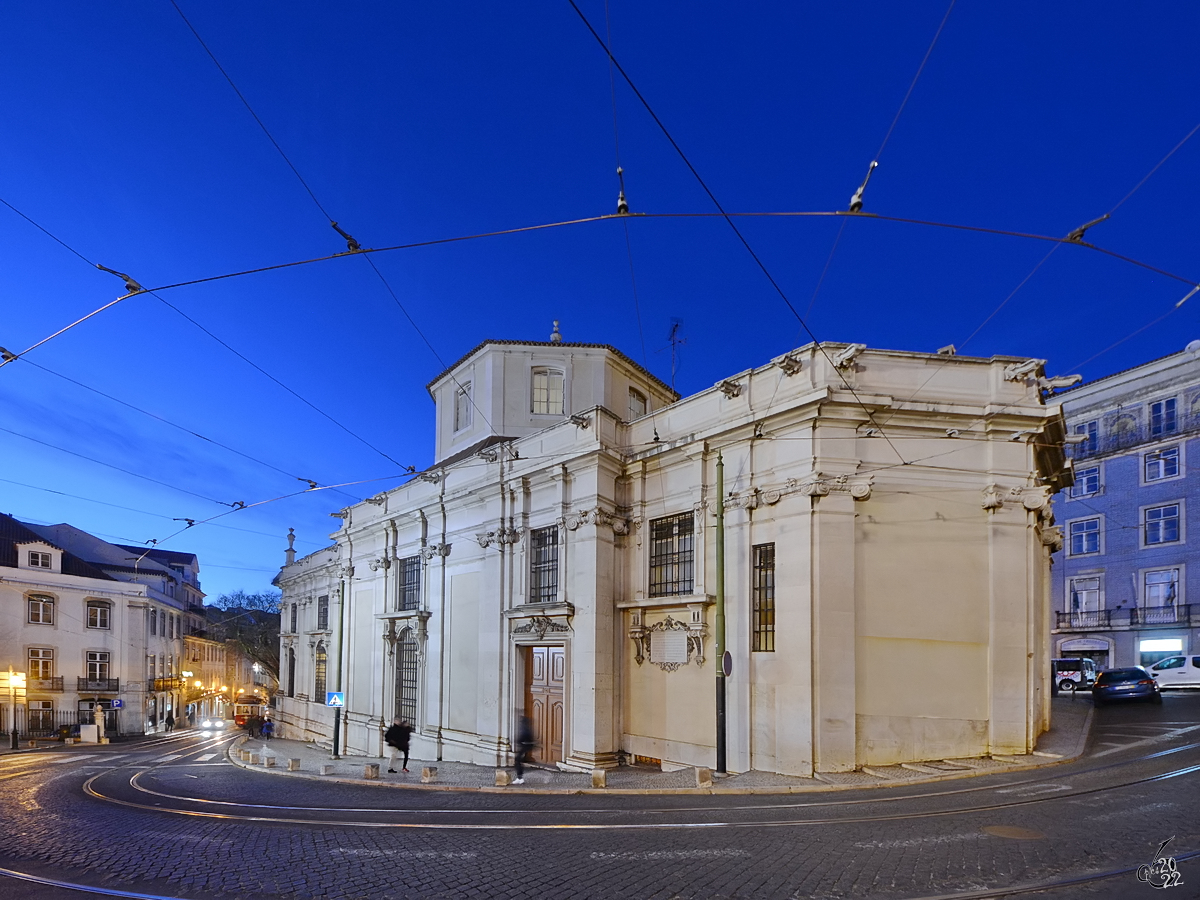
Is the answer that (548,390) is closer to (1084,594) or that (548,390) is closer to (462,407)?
(462,407)

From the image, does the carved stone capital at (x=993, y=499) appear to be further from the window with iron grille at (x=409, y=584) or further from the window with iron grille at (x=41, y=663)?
the window with iron grille at (x=41, y=663)

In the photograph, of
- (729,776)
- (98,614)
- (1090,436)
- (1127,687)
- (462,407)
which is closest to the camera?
(729,776)

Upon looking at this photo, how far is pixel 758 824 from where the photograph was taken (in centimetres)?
1028

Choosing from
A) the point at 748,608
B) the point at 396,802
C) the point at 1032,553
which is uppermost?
the point at 1032,553

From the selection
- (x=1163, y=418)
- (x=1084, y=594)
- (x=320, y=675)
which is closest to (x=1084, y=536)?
(x=1084, y=594)

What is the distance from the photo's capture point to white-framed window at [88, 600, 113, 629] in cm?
4681

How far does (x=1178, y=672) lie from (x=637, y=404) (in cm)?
2349

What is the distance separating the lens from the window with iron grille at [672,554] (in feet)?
63.1

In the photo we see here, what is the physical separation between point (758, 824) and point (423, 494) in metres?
19.8

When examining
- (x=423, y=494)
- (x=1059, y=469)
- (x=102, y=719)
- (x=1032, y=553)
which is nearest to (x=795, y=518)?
(x=1032, y=553)

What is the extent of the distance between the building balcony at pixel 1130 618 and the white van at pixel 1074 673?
2936 millimetres

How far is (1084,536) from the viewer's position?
138ft

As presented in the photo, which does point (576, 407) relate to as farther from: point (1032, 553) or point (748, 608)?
point (1032, 553)

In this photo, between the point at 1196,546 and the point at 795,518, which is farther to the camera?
the point at 1196,546
